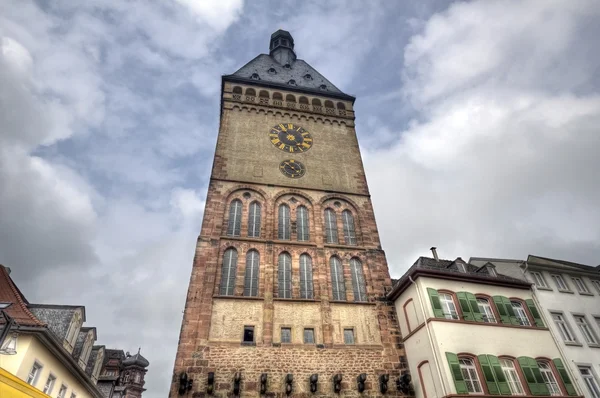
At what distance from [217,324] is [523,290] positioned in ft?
53.3

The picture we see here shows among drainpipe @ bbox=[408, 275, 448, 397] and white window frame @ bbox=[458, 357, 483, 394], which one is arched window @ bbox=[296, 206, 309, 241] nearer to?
drainpipe @ bbox=[408, 275, 448, 397]

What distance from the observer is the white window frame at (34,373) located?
14.1m

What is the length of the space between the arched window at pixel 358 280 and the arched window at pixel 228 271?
6.75 m

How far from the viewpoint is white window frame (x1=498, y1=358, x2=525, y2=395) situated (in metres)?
15.8

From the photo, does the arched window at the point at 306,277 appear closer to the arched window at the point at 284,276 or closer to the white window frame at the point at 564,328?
the arched window at the point at 284,276

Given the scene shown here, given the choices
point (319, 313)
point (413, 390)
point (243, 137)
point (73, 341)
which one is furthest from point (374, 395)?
point (243, 137)

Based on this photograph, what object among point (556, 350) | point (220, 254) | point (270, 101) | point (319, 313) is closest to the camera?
point (556, 350)

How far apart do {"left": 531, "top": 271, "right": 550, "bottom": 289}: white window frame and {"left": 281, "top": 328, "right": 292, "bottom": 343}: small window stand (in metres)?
13.9

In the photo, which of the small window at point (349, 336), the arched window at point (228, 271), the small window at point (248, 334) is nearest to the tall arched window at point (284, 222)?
the arched window at point (228, 271)

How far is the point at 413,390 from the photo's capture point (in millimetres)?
17156

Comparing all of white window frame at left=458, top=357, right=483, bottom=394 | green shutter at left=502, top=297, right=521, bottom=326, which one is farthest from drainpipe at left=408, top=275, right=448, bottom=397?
green shutter at left=502, top=297, right=521, bottom=326

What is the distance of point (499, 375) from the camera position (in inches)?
619

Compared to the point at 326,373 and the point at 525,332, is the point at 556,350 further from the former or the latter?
the point at 326,373

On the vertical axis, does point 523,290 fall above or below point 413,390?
above
